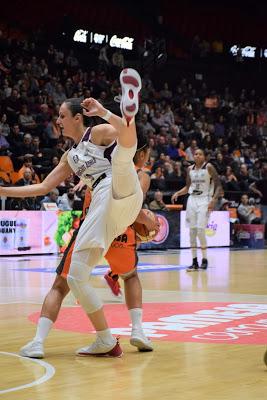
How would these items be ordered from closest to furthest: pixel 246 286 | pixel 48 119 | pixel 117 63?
pixel 246 286 < pixel 48 119 < pixel 117 63

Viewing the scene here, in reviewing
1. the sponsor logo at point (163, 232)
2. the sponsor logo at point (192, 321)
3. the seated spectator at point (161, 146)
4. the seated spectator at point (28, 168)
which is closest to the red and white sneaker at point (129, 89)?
the sponsor logo at point (192, 321)

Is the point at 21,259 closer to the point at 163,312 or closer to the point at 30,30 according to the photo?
the point at 163,312

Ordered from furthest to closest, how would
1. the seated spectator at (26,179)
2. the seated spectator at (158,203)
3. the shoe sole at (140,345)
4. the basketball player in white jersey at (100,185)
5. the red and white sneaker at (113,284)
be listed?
the seated spectator at (158,203), the seated spectator at (26,179), the red and white sneaker at (113,284), the shoe sole at (140,345), the basketball player in white jersey at (100,185)

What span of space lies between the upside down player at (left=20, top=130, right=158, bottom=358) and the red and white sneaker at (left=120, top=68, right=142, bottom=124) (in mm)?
1282

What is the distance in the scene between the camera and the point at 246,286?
11367 mm

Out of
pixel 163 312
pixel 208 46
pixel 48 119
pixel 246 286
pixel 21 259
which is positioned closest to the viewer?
pixel 163 312

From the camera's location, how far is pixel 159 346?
622cm

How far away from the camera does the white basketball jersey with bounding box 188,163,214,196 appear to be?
14882 mm

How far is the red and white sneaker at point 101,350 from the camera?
227 inches

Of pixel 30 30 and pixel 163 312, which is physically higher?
pixel 30 30

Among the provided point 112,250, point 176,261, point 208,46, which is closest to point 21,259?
point 176,261

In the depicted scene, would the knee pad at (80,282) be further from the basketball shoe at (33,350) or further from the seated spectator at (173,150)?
the seated spectator at (173,150)

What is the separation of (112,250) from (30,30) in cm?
2326

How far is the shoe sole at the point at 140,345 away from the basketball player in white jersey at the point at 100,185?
0.48 ft
